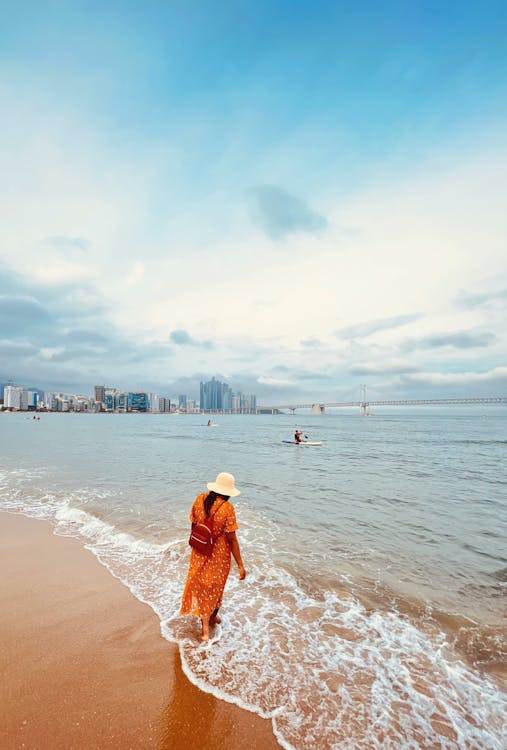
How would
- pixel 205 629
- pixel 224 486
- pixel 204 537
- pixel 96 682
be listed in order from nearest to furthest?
pixel 96 682 < pixel 204 537 < pixel 224 486 < pixel 205 629

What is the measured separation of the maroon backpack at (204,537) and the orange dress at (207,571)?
0.14ft

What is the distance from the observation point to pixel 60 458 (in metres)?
23.4

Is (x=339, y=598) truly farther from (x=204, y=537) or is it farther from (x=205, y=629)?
(x=204, y=537)

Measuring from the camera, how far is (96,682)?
3719 millimetres

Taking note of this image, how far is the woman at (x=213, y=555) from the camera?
Answer: 428cm

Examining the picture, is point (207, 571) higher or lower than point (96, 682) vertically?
higher

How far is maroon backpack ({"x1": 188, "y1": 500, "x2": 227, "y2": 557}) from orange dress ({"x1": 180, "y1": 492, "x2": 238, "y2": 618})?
4 cm

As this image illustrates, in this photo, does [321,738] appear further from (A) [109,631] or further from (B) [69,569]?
(B) [69,569]

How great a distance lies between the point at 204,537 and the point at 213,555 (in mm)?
323

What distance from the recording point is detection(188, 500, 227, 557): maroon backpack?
426 cm

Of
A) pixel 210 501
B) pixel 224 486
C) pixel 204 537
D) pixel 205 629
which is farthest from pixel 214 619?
pixel 224 486

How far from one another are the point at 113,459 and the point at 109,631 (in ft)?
66.8

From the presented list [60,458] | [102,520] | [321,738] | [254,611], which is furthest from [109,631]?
[60,458]

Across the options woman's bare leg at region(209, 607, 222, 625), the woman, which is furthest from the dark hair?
woman's bare leg at region(209, 607, 222, 625)
